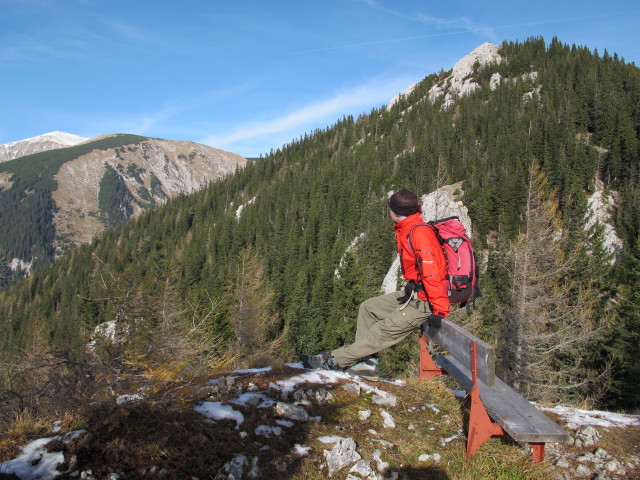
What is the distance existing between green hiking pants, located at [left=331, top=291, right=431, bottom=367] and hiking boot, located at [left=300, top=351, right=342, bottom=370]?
0.22 metres

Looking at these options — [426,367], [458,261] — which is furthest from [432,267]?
[426,367]

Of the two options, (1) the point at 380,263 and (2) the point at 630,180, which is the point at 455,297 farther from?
(2) the point at 630,180

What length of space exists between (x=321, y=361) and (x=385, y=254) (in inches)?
2153

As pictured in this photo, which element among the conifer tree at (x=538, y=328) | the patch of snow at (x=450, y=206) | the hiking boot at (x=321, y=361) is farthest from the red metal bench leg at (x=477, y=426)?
the patch of snow at (x=450, y=206)

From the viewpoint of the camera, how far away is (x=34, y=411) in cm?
472

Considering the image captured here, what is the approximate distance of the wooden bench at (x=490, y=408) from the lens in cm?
333

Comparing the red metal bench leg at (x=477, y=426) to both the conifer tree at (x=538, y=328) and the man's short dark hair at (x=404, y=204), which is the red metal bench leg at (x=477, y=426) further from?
the conifer tree at (x=538, y=328)

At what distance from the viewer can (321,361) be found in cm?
544

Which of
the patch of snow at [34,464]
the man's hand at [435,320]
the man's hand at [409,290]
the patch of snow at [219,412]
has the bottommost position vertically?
the patch of snow at [219,412]

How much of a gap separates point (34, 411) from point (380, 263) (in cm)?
5268

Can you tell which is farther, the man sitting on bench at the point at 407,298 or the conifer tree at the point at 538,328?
the conifer tree at the point at 538,328

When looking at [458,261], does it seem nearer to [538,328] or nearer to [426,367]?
[426,367]

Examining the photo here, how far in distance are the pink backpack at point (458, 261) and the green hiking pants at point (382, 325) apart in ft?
1.29

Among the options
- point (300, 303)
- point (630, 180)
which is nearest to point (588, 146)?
point (630, 180)
